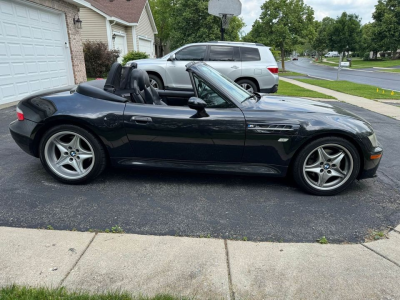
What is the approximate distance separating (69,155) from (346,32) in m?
56.3

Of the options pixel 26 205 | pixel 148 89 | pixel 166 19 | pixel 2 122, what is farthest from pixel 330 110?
pixel 166 19

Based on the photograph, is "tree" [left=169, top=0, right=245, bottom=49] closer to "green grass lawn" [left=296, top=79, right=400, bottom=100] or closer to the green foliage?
the green foliage

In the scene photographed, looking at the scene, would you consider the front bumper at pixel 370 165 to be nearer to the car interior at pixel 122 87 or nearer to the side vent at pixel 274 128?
the side vent at pixel 274 128

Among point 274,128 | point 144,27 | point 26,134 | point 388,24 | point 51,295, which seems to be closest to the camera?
point 51,295

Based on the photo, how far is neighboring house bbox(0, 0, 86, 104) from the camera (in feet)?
26.6

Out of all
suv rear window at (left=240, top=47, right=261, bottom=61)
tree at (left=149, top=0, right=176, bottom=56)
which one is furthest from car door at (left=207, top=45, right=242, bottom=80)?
tree at (left=149, top=0, right=176, bottom=56)

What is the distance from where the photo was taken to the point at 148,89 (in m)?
3.85

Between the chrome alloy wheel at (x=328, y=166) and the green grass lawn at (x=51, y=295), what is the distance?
210cm

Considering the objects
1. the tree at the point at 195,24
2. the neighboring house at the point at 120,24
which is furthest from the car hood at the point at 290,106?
the tree at the point at 195,24

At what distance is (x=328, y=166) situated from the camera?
3.33m

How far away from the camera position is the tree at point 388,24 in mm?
47562

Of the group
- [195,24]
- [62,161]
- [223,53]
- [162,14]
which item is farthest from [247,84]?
[162,14]

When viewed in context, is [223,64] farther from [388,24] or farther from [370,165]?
[388,24]

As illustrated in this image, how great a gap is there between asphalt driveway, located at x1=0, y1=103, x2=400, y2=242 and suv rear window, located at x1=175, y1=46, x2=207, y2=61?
5.57 meters
